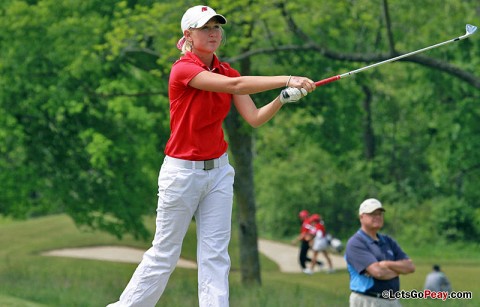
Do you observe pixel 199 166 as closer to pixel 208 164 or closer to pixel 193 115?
pixel 208 164

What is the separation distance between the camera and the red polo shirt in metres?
6.29

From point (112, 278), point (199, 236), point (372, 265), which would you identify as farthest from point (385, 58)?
point (199, 236)

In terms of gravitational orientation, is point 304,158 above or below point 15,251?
above

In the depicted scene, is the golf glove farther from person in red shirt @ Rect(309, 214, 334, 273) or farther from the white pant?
person in red shirt @ Rect(309, 214, 334, 273)

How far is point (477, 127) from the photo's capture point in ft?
88.6

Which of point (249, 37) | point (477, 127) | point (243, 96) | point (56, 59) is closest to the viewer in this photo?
point (243, 96)

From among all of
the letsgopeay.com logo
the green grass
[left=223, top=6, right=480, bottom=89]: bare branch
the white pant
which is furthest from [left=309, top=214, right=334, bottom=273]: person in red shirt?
the white pant

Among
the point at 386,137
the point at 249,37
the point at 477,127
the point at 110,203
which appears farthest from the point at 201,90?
the point at 386,137

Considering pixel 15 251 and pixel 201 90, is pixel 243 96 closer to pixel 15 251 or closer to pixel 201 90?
pixel 201 90

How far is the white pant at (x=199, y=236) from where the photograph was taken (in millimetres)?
6395

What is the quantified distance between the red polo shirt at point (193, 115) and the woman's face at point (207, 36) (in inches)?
3.5

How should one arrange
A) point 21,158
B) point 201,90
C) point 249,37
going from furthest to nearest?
point 21,158
point 249,37
point 201,90

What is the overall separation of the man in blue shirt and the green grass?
3071 millimetres

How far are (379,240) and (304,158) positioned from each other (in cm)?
3342
